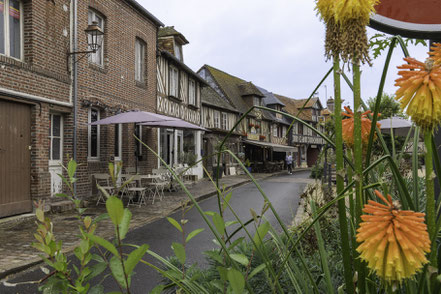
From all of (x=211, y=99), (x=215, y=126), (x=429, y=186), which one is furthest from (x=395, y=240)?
(x=211, y=99)

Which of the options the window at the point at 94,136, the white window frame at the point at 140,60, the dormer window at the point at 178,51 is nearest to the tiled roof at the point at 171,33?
the dormer window at the point at 178,51

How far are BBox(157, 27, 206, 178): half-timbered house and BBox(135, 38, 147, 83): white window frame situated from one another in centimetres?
97

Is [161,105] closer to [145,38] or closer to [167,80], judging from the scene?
[167,80]

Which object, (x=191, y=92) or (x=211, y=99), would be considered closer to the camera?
(x=191, y=92)

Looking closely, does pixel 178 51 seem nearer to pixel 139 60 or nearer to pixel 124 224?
pixel 139 60

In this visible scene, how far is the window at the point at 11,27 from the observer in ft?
24.4

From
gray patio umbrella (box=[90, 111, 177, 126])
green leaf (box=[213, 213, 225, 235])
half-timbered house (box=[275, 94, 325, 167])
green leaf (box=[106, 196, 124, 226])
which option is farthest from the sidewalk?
half-timbered house (box=[275, 94, 325, 167])

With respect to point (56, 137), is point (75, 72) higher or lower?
higher

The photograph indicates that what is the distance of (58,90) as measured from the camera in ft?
29.2

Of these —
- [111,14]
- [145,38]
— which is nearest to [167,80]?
[145,38]

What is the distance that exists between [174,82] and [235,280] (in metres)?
16.5

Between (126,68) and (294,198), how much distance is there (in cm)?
740

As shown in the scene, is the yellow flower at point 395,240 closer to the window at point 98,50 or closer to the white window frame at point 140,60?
the window at point 98,50

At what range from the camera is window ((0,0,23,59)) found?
7.43 m
